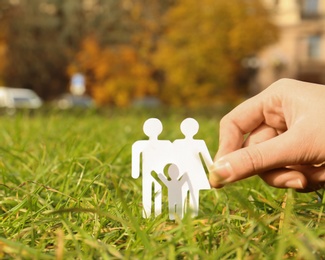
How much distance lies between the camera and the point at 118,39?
3603 centimetres

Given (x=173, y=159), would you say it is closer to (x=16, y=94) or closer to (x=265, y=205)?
(x=265, y=205)

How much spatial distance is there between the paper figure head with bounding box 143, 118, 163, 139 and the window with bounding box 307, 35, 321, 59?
47.5 m

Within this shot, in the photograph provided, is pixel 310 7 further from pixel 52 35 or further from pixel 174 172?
pixel 174 172

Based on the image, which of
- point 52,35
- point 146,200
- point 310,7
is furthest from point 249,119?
point 310,7

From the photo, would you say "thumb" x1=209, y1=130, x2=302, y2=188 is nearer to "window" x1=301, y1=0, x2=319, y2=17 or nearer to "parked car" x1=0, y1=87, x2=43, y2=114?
"parked car" x1=0, y1=87, x2=43, y2=114

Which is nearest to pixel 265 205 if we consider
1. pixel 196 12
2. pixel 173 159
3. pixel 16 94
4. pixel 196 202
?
pixel 196 202

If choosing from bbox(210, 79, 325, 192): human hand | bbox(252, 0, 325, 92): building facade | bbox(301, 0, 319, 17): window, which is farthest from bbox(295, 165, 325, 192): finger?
bbox(301, 0, 319, 17): window

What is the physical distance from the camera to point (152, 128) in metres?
A: 1.91

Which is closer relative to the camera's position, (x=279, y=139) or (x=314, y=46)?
(x=279, y=139)

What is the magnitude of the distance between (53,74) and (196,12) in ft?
45.0

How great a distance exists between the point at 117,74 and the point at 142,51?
2376mm

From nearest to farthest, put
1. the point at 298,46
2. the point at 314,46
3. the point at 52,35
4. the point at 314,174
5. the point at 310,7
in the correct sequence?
the point at 314,174
the point at 52,35
the point at 298,46
the point at 314,46
the point at 310,7

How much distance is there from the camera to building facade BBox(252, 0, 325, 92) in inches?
1793

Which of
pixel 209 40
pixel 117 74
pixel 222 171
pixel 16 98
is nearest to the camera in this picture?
pixel 222 171
